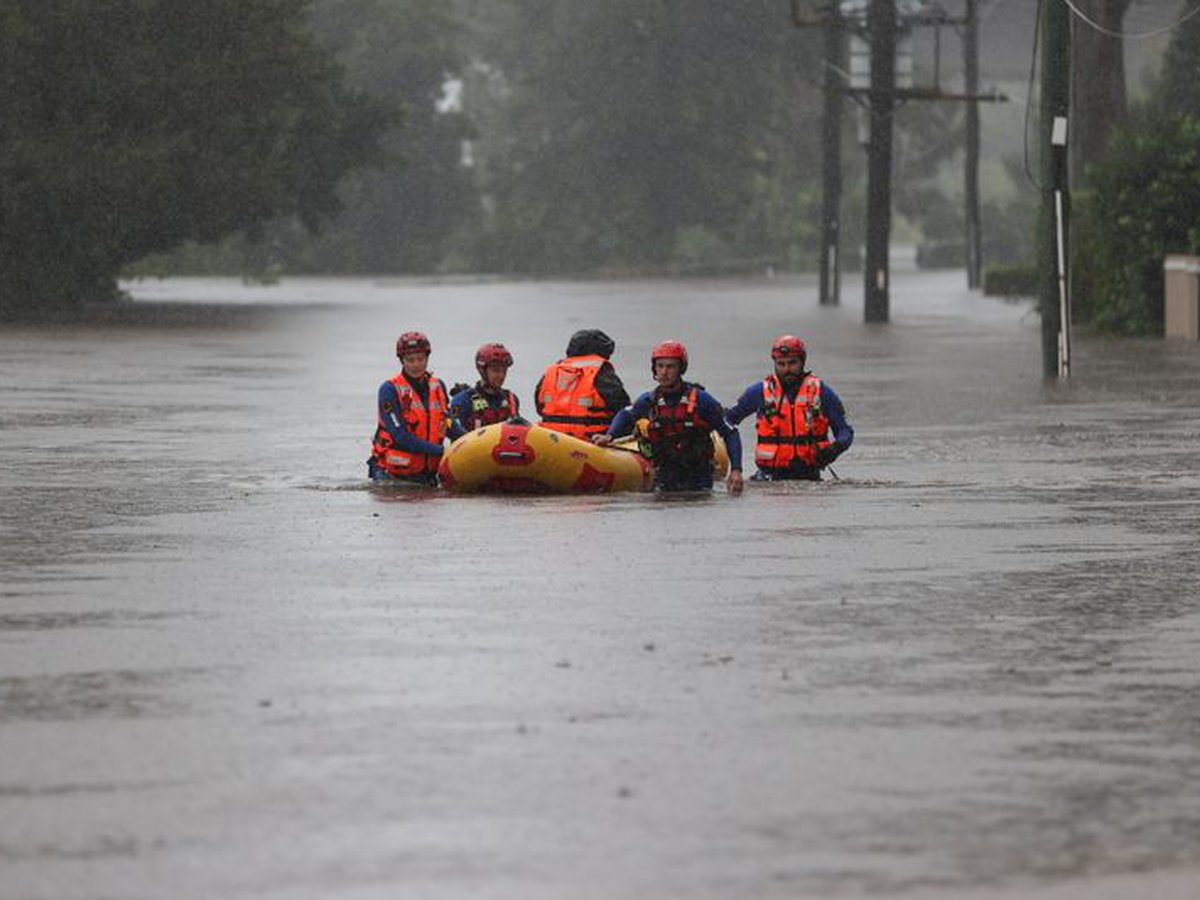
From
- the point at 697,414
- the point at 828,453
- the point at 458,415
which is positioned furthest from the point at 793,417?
the point at 458,415

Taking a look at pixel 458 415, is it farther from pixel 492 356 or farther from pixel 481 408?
pixel 492 356

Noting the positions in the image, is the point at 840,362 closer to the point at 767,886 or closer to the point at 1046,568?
the point at 1046,568

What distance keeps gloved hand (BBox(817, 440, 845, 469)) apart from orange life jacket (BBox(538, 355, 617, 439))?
4.23 ft

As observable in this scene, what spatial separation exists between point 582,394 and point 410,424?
1.06 m

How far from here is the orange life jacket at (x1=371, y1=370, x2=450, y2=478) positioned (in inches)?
850

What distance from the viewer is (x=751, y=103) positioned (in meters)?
116

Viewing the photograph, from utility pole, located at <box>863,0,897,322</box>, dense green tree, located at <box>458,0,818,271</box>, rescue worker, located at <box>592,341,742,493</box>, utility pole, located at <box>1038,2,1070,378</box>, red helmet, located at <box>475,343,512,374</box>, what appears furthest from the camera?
dense green tree, located at <box>458,0,818,271</box>

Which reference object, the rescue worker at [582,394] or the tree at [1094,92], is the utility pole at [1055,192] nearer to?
the rescue worker at [582,394]

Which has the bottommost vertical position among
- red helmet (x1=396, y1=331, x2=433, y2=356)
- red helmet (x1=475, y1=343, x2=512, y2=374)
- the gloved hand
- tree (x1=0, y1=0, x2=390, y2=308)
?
the gloved hand

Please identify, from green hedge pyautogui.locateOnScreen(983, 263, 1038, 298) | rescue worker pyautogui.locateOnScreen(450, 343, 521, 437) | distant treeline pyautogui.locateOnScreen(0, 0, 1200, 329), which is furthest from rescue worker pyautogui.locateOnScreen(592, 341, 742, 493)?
green hedge pyautogui.locateOnScreen(983, 263, 1038, 298)

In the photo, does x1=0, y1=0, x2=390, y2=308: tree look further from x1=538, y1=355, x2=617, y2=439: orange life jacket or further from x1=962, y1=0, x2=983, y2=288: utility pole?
x1=538, y1=355, x2=617, y2=439: orange life jacket

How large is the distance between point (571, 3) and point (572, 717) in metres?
106

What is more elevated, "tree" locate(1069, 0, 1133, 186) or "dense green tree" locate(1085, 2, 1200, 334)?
"tree" locate(1069, 0, 1133, 186)

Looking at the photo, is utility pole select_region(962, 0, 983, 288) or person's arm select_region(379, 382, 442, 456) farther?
utility pole select_region(962, 0, 983, 288)
